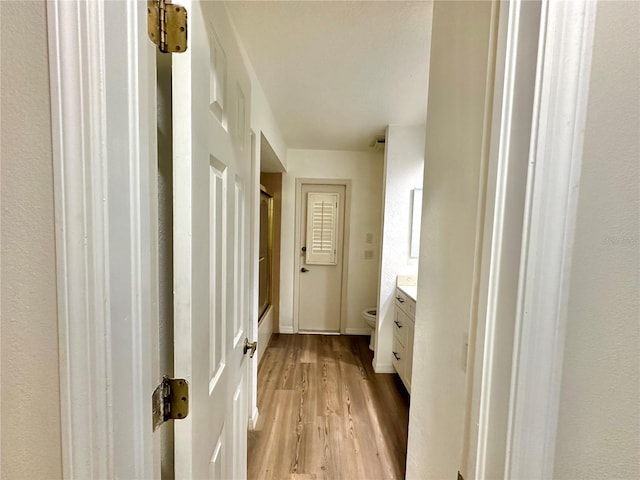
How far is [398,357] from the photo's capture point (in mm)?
2561

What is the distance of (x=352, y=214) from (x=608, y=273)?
3.17m

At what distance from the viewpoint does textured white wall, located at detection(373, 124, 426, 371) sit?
2.63 m

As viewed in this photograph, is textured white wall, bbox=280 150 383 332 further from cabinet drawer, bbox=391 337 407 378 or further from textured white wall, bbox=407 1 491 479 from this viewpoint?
textured white wall, bbox=407 1 491 479

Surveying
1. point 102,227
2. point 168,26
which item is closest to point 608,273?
point 102,227

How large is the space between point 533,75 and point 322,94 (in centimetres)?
179

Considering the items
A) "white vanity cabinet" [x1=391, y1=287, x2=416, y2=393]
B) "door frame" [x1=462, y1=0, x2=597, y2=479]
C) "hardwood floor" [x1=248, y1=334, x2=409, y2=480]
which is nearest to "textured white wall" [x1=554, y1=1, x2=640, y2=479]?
"door frame" [x1=462, y1=0, x2=597, y2=479]

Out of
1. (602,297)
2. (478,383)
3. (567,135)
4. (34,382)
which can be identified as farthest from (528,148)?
(34,382)

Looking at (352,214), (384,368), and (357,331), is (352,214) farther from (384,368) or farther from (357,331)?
(384,368)

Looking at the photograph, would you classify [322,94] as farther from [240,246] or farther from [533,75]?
[533,75]

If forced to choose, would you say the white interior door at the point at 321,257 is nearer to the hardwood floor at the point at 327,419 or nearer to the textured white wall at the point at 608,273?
the hardwood floor at the point at 327,419

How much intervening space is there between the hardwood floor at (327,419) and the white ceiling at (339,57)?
→ 92.5 inches

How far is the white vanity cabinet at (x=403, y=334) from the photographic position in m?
2.25

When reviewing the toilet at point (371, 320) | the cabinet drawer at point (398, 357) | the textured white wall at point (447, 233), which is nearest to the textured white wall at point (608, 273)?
the textured white wall at point (447, 233)

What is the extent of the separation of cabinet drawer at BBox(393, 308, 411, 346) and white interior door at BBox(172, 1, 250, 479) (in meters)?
1.64
